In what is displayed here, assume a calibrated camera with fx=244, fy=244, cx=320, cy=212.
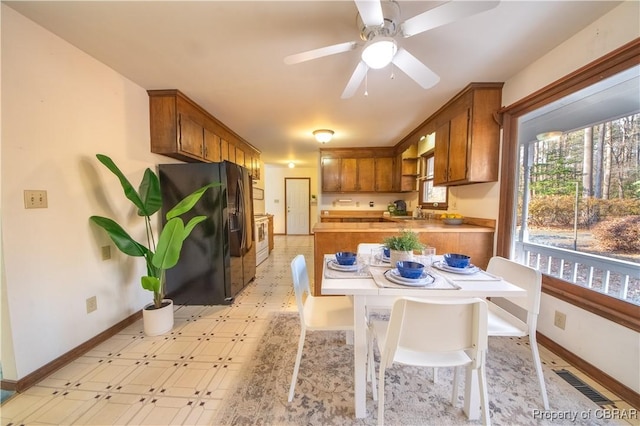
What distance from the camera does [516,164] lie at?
2.28 meters

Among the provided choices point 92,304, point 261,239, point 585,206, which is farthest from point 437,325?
point 261,239

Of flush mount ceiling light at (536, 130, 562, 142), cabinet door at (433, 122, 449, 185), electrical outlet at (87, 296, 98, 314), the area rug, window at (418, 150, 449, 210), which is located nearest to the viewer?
the area rug

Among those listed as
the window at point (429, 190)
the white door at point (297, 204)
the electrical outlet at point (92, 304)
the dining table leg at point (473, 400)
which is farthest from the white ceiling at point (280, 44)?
the white door at point (297, 204)

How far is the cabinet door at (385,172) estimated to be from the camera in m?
4.99

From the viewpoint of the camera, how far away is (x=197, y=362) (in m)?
1.80

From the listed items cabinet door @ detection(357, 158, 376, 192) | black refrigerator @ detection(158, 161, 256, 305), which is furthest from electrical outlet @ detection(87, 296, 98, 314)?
cabinet door @ detection(357, 158, 376, 192)

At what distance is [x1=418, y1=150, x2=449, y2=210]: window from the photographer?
3789mm

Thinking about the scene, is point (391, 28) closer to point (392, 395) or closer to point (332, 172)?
point (392, 395)

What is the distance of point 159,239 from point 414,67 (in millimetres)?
2307

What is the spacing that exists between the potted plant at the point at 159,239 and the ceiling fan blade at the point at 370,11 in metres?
1.72

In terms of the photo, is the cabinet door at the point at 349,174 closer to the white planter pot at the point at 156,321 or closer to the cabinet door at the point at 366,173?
the cabinet door at the point at 366,173

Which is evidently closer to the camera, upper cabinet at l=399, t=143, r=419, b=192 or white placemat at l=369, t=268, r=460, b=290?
white placemat at l=369, t=268, r=460, b=290

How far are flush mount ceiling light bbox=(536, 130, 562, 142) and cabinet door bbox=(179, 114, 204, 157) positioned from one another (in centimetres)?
349

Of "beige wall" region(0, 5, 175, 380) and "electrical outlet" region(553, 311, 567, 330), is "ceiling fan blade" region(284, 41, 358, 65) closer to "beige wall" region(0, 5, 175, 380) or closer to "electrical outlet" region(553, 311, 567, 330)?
"beige wall" region(0, 5, 175, 380)
